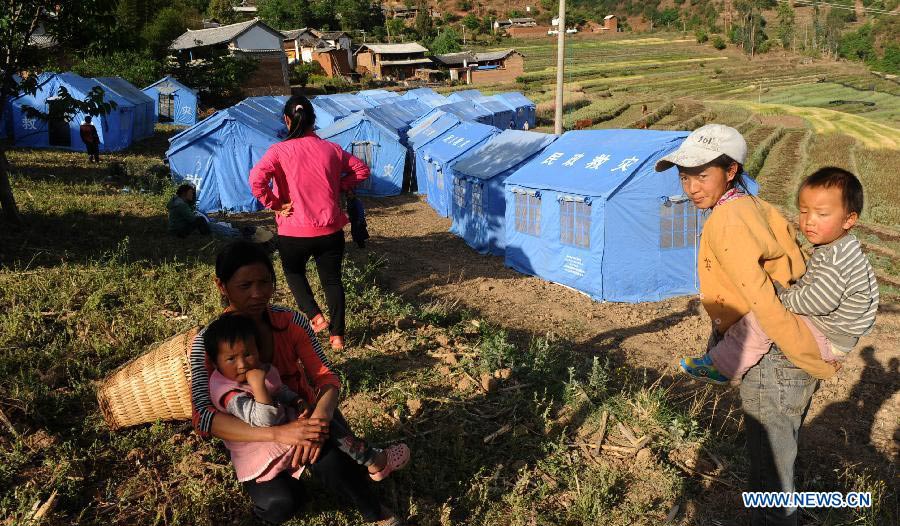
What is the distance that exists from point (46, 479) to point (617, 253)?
962cm

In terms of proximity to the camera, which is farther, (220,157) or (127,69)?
(127,69)

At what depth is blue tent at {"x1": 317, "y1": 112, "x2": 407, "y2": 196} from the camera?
19375 millimetres

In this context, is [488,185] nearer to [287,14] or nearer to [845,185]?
[845,185]

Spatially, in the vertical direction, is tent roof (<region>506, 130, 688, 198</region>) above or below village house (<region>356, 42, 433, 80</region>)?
below

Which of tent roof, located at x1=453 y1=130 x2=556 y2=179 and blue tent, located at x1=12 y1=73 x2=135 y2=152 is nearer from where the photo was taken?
tent roof, located at x1=453 y1=130 x2=556 y2=179

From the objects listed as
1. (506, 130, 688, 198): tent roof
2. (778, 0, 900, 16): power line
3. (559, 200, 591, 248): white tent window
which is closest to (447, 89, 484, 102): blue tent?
(506, 130, 688, 198): tent roof

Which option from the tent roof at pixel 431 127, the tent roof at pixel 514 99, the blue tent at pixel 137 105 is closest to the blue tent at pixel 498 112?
the tent roof at pixel 514 99

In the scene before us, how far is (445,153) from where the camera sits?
55.9 feet

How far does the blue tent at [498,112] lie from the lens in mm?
28953

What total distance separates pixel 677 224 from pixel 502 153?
4.87 m

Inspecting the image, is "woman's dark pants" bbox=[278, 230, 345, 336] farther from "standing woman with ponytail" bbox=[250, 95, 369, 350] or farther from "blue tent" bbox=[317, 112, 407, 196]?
"blue tent" bbox=[317, 112, 407, 196]

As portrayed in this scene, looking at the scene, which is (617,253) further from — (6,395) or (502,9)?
(502,9)

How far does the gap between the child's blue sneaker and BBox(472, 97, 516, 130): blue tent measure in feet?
87.3

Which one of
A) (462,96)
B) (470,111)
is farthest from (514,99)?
(470,111)
